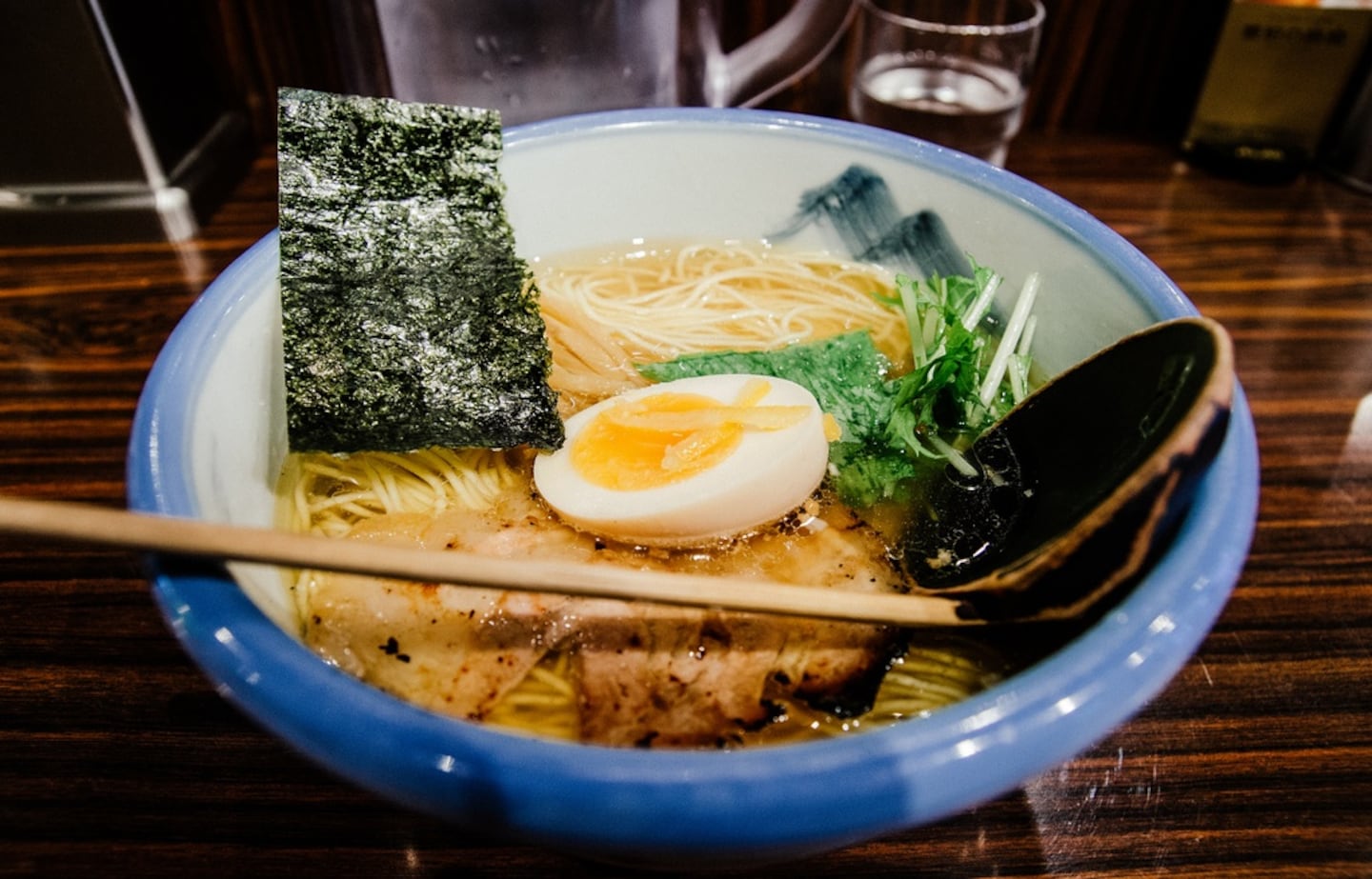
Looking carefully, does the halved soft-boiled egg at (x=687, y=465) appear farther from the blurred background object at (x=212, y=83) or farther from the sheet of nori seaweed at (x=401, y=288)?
the blurred background object at (x=212, y=83)

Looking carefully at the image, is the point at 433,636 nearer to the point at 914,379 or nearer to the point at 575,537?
the point at 575,537

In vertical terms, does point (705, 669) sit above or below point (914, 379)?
below

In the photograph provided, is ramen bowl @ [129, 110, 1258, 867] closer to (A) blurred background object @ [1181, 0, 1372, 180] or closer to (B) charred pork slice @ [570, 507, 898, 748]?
(B) charred pork slice @ [570, 507, 898, 748]

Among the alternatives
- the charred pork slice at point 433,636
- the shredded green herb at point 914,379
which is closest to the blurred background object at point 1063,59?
the shredded green herb at point 914,379

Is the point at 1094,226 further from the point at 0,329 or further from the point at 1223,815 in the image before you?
the point at 0,329

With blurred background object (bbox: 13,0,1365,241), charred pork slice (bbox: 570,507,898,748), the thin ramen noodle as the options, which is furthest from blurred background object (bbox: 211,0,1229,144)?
charred pork slice (bbox: 570,507,898,748)

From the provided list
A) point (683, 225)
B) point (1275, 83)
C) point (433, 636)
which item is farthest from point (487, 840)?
point (1275, 83)

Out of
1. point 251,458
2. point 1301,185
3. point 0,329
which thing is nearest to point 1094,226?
point 251,458
